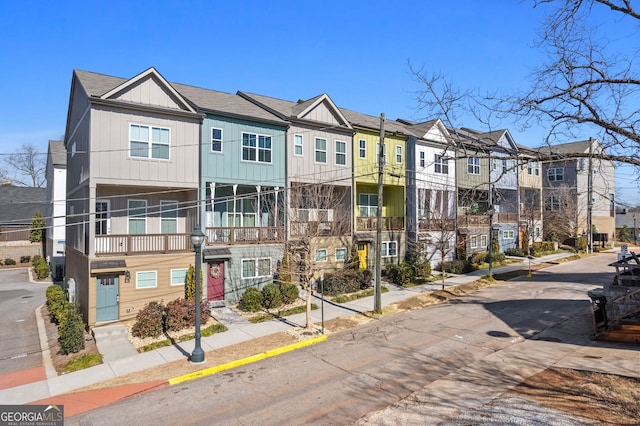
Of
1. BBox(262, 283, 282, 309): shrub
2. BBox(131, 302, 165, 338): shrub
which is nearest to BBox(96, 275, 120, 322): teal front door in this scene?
BBox(131, 302, 165, 338): shrub

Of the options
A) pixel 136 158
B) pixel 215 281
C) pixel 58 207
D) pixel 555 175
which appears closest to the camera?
pixel 136 158

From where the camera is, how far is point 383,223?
Answer: 29625 millimetres

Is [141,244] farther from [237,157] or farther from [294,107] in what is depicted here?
A: [294,107]

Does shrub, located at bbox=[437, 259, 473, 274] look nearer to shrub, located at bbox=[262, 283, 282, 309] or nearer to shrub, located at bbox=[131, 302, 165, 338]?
shrub, located at bbox=[262, 283, 282, 309]

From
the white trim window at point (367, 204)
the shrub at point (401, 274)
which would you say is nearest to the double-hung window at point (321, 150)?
the white trim window at point (367, 204)

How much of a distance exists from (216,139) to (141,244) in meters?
6.72

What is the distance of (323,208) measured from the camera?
21406 millimetres

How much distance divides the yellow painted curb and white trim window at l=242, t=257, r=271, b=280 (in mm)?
7191

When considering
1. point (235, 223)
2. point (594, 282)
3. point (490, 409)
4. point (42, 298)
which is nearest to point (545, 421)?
point (490, 409)

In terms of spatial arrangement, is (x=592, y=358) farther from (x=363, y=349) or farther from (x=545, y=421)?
(x=363, y=349)

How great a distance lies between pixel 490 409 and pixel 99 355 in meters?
13.3

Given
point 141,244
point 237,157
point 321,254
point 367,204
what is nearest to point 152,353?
point 141,244

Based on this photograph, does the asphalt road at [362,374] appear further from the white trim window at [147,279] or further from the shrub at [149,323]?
the white trim window at [147,279]

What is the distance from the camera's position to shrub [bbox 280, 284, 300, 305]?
20.9 meters
